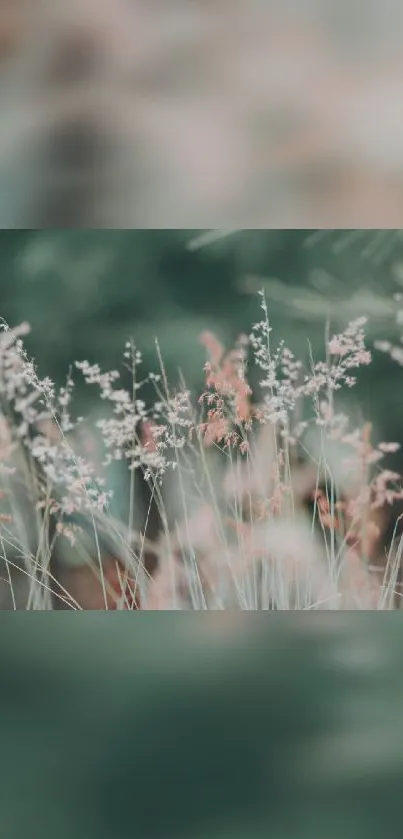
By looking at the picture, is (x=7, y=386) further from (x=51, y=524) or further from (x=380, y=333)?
(x=380, y=333)

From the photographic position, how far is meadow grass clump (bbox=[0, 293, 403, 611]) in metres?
2.99

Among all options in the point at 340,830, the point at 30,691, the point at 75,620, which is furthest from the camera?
the point at 75,620

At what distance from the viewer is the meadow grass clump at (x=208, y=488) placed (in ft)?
9.82

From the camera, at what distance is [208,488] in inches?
118

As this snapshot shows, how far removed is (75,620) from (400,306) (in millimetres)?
1437
